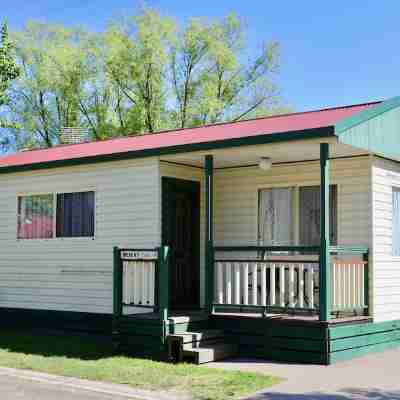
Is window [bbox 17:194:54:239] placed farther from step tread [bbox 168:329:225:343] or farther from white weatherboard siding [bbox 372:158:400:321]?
white weatherboard siding [bbox 372:158:400:321]

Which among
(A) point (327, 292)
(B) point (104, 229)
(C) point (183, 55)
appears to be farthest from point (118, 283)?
(C) point (183, 55)

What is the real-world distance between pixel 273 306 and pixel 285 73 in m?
25.3

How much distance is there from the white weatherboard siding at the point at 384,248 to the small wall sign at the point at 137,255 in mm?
3583

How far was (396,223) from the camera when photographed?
13.1 meters

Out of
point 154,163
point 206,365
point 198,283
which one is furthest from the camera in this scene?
point 198,283

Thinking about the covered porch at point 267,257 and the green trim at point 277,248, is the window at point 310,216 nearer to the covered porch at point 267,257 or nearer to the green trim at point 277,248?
the covered porch at point 267,257

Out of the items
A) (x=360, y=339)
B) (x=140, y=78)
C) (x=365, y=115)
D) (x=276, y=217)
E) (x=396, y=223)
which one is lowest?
(x=360, y=339)

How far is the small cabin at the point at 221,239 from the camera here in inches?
446

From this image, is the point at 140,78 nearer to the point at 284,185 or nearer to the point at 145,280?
the point at 284,185

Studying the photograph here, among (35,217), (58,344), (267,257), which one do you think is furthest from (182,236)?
(35,217)

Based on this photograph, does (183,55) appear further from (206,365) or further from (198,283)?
(206,365)

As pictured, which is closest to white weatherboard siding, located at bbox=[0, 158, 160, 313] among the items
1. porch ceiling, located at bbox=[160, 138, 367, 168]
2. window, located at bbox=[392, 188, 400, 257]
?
porch ceiling, located at bbox=[160, 138, 367, 168]

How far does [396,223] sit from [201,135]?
12.3 ft

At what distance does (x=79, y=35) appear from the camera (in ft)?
122
